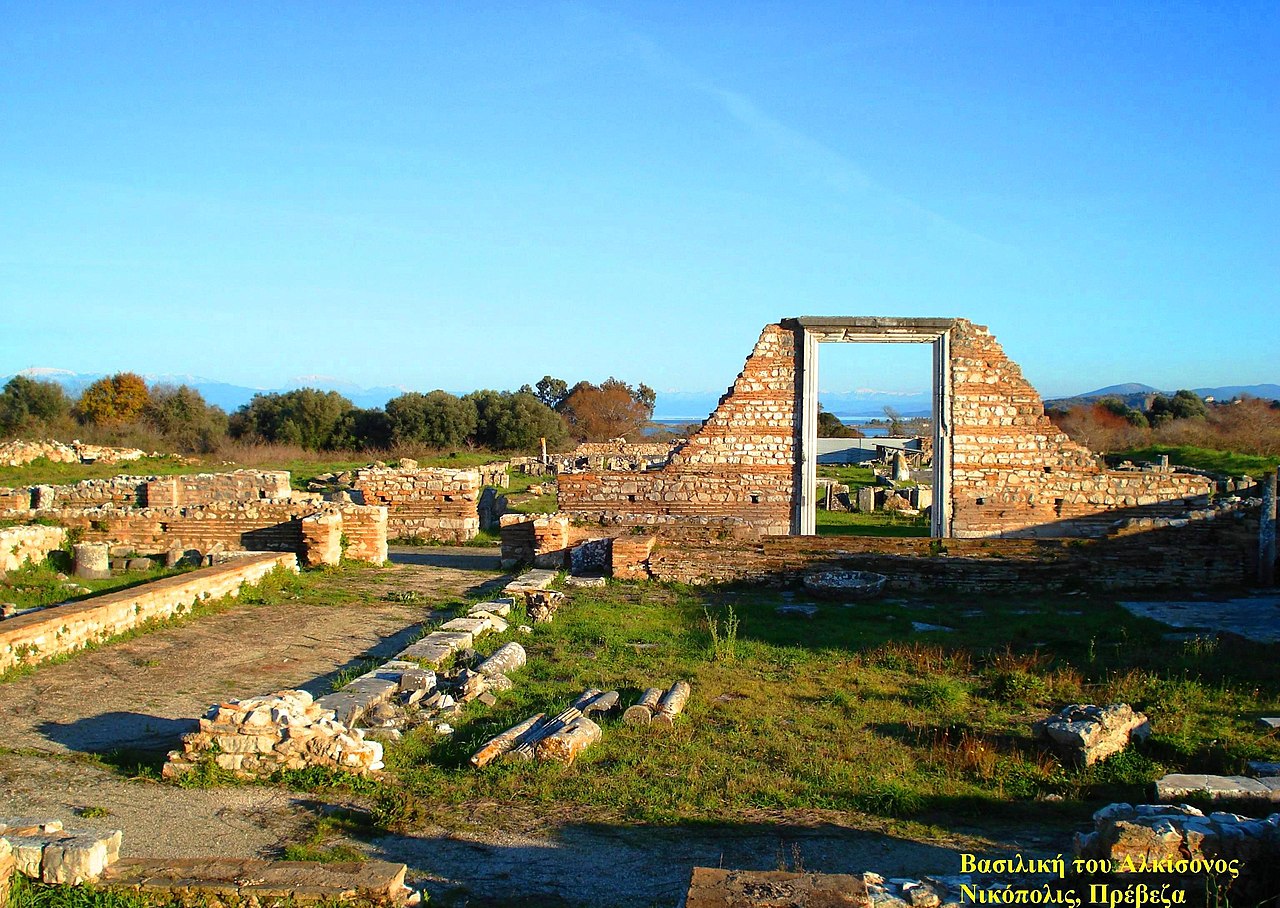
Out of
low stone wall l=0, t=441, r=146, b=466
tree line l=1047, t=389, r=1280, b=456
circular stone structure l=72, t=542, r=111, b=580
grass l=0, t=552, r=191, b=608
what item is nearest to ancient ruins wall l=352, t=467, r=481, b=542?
grass l=0, t=552, r=191, b=608

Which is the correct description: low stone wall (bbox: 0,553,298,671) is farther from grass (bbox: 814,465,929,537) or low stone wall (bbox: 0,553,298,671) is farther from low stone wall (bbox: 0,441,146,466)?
low stone wall (bbox: 0,441,146,466)

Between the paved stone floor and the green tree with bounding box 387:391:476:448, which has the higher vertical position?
the green tree with bounding box 387:391:476:448

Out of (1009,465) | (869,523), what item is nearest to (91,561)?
(1009,465)

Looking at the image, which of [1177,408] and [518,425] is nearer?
[518,425]

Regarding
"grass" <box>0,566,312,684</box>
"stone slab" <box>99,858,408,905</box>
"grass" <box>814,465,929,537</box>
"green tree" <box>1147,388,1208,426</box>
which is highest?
"green tree" <box>1147,388,1208,426</box>

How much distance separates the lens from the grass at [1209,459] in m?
26.3

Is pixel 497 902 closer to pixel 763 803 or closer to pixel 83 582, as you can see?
pixel 763 803

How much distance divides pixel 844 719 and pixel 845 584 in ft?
17.2

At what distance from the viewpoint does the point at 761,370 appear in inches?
639

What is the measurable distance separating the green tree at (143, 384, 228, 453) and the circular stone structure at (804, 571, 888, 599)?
34809 mm

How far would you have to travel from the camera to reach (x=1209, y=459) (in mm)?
29844

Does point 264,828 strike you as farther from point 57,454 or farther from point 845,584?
point 57,454

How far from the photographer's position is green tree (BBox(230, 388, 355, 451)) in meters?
42.0

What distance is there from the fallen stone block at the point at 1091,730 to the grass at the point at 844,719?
97 mm
